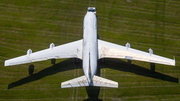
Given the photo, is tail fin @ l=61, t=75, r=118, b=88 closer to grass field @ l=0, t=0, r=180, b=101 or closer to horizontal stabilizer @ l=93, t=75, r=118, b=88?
horizontal stabilizer @ l=93, t=75, r=118, b=88

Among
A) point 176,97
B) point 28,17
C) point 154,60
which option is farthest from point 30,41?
point 176,97

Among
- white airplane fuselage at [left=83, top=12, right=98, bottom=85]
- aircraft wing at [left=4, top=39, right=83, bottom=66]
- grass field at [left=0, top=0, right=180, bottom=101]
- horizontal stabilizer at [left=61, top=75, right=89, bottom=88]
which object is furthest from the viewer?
grass field at [left=0, top=0, right=180, bottom=101]

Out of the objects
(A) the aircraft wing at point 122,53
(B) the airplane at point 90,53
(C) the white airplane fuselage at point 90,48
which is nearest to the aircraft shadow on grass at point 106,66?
(A) the aircraft wing at point 122,53

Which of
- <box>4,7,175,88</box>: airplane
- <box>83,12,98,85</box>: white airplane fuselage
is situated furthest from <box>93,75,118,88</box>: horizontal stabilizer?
<box>4,7,175,88</box>: airplane

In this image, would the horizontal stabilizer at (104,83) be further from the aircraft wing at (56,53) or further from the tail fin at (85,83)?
the aircraft wing at (56,53)

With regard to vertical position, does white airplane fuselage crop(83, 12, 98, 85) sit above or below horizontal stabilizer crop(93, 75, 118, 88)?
above

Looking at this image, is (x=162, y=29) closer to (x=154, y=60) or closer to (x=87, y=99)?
(x=154, y=60)

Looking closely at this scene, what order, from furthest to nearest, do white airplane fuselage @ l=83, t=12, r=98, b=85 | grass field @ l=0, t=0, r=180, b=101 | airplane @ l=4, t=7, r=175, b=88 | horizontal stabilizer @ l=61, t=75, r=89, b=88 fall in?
grass field @ l=0, t=0, r=180, b=101
airplane @ l=4, t=7, r=175, b=88
white airplane fuselage @ l=83, t=12, r=98, b=85
horizontal stabilizer @ l=61, t=75, r=89, b=88
